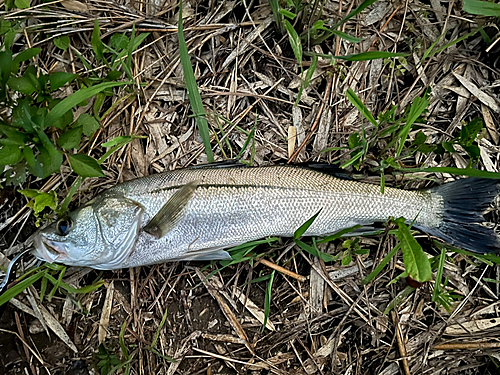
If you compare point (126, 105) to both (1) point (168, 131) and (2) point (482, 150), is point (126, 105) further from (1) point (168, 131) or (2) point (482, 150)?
(2) point (482, 150)

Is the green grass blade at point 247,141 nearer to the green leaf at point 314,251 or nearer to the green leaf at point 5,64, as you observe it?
the green leaf at point 314,251

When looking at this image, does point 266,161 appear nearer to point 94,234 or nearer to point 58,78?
point 94,234

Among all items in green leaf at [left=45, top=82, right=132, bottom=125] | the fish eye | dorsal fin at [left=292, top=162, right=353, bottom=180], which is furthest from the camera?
dorsal fin at [left=292, top=162, right=353, bottom=180]

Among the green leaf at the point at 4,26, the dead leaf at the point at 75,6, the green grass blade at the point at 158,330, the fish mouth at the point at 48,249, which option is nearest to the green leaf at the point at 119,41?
the dead leaf at the point at 75,6

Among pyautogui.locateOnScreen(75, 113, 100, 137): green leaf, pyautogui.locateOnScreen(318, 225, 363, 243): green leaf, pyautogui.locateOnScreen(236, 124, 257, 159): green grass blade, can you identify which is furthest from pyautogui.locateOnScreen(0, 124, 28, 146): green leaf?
pyautogui.locateOnScreen(318, 225, 363, 243): green leaf

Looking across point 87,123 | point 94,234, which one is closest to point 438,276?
point 94,234

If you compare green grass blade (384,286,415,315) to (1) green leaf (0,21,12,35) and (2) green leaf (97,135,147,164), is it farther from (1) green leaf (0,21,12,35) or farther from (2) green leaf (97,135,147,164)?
(1) green leaf (0,21,12,35)
